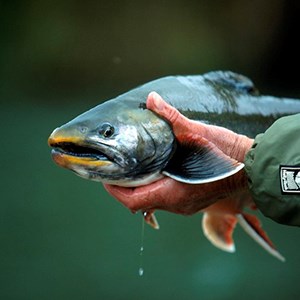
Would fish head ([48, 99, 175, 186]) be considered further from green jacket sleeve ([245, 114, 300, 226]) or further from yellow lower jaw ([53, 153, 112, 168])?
green jacket sleeve ([245, 114, 300, 226])

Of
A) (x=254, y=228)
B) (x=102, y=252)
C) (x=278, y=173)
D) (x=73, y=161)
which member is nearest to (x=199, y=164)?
(x=278, y=173)

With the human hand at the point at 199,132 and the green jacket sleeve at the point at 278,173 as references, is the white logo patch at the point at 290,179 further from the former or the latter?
the human hand at the point at 199,132

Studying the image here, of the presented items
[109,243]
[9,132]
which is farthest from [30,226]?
[9,132]

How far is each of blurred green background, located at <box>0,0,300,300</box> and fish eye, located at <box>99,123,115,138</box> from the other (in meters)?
2.61

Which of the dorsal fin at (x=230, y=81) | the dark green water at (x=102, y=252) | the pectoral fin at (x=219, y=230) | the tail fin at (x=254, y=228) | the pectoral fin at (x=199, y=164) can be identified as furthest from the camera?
the dark green water at (x=102, y=252)

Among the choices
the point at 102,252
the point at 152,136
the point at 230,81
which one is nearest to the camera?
the point at 152,136

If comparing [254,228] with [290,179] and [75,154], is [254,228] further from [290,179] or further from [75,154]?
[75,154]

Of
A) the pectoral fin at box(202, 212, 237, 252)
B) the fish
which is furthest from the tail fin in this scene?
the fish

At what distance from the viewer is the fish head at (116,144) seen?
180cm

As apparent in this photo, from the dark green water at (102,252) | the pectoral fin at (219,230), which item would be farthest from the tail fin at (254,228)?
the dark green water at (102,252)

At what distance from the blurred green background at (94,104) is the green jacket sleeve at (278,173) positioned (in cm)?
258

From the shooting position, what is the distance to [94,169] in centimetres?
182

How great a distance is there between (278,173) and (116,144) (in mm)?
387

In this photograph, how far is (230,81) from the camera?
2.29 metres
